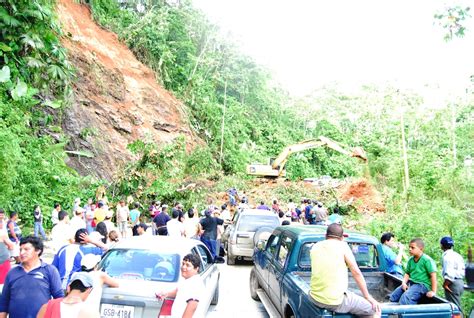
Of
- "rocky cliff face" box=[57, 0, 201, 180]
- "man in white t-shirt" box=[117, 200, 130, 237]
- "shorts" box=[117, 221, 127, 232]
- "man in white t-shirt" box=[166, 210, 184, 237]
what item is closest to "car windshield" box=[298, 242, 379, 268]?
"man in white t-shirt" box=[166, 210, 184, 237]

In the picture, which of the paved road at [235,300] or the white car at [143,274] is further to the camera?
the paved road at [235,300]

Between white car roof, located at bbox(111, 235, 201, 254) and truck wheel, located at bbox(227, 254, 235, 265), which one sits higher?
white car roof, located at bbox(111, 235, 201, 254)

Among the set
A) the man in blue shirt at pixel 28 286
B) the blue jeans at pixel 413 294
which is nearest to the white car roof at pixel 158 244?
the man in blue shirt at pixel 28 286

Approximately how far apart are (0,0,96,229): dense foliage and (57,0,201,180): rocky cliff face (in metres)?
3.09

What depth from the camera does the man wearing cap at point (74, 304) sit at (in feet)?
10.2

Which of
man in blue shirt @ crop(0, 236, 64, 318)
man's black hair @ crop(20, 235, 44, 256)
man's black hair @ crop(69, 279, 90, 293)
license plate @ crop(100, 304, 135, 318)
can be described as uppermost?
man's black hair @ crop(20, 235, 44, 256)

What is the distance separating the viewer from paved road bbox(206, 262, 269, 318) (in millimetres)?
7719

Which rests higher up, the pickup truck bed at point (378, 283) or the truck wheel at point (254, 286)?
the pickup truck bed at point (378, 283)

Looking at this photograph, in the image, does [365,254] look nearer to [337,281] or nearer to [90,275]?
[337,281]

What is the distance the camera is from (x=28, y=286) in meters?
3.96

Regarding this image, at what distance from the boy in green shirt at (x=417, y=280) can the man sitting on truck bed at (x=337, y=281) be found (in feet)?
4.17

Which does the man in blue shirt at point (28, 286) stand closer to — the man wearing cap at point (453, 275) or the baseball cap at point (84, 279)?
the baseball cap at point (84, 279)

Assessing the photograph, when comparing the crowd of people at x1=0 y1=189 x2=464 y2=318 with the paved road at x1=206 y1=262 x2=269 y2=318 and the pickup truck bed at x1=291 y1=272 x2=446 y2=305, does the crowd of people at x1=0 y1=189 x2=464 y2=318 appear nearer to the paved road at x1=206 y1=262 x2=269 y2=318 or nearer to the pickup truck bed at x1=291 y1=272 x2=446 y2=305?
the pickup truck bed at x1=291 y1=272 x2=446 y2=305

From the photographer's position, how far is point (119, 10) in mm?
35281
